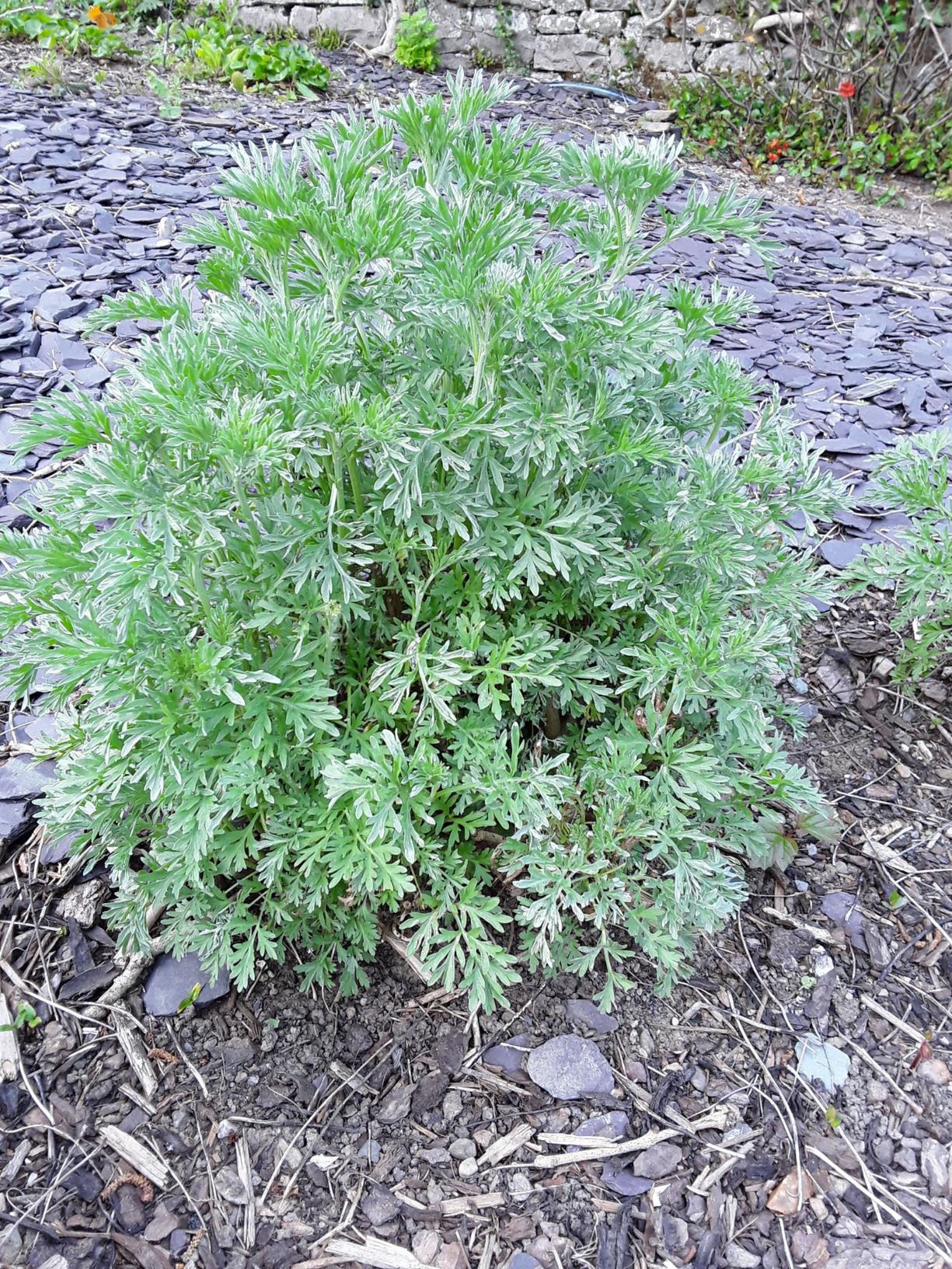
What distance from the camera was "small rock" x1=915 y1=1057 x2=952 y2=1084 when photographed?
2.01 m

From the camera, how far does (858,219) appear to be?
21.0ft

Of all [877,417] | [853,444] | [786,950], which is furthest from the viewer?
[877,417]

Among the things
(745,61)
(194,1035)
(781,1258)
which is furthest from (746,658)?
(745,61)

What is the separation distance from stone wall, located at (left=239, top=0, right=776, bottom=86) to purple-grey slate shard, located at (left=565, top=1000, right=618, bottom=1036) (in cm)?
869

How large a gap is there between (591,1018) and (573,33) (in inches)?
361

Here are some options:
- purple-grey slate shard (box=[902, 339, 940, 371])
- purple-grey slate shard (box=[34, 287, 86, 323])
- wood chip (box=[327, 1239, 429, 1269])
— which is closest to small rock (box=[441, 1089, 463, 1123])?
wood chip (box=[327, 1239, 429, 1269])

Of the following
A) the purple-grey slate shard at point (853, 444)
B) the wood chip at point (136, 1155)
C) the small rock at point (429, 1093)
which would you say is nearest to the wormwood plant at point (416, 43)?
the purple-grey slate shard at point (853, 444)

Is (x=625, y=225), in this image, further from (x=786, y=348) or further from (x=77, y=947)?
(x=786, y=348)

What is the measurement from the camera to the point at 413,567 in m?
1.83

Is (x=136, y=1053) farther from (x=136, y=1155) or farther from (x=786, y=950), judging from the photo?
(x=786, y=950)

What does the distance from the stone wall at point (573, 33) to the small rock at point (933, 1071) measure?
862 cm

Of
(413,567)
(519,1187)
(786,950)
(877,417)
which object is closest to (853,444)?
(877,417)

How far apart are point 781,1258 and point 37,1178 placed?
4.85 feet

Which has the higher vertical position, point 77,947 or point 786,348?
point 786,348
